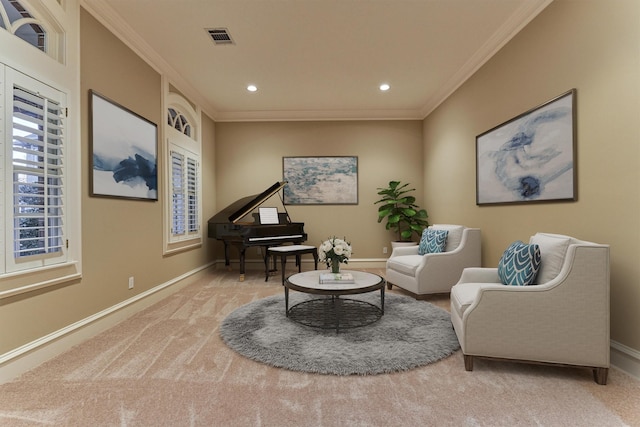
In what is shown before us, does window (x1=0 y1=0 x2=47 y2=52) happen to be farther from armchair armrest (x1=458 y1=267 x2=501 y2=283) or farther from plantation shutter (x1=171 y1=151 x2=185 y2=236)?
armchair armrest (x1=458 y1=267 x2=501 y2=283)

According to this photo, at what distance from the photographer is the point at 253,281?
4.81m

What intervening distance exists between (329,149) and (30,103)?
168 inches

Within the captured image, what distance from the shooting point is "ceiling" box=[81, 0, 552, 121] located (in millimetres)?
2832

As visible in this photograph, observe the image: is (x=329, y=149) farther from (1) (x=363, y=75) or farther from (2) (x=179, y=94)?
(2) (x=179, y=94)

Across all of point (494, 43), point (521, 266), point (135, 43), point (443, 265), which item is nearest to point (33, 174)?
point (135, 43)

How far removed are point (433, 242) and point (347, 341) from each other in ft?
6.76

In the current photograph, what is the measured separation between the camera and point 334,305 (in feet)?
9.48

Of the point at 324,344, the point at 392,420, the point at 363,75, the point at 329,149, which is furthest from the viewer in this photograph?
the point at 329,149

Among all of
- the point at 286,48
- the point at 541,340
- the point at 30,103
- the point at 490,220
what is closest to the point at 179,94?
the point at 286,48

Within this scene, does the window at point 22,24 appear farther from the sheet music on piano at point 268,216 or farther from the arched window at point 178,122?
the sheet music on piano at point 268,216

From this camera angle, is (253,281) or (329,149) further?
(329,149)

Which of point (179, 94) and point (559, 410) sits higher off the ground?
point (179, 94)

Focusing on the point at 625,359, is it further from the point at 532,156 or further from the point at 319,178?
the point at 319,178

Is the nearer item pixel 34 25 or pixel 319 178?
pixel 34 25
